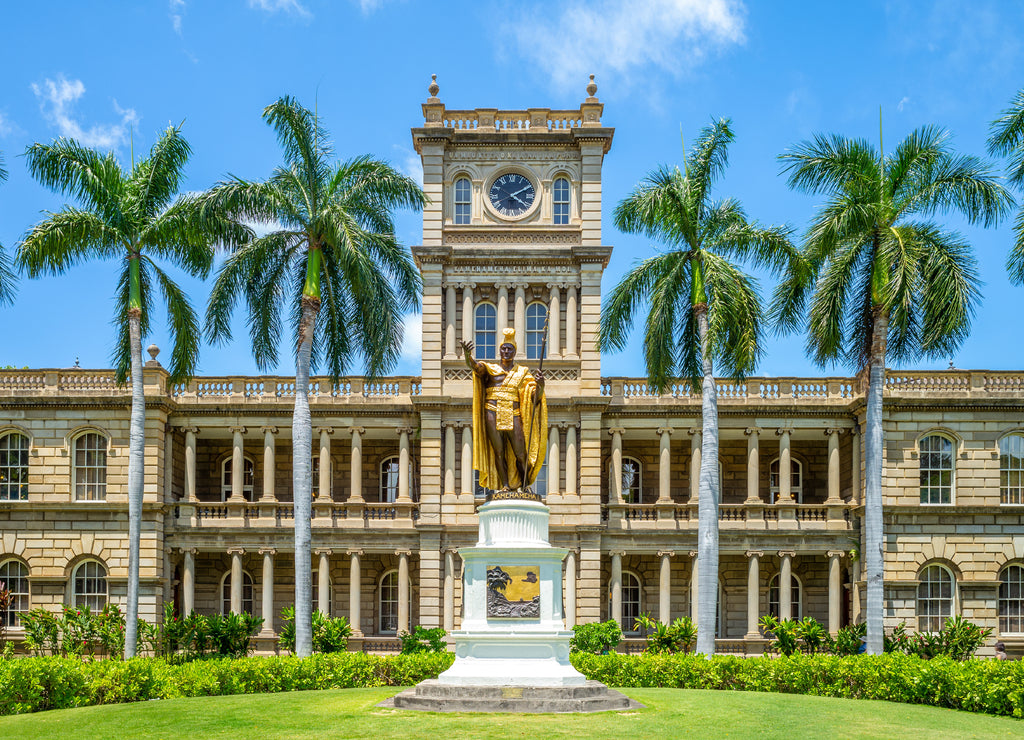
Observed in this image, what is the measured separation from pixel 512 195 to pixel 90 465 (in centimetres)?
1555

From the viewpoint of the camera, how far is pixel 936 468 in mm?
35625

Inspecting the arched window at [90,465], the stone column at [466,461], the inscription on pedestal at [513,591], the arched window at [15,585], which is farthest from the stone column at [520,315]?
the inscription on pedestal at [513,591]

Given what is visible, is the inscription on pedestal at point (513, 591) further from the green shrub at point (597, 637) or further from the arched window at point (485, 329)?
the arched window at point (485, 329)

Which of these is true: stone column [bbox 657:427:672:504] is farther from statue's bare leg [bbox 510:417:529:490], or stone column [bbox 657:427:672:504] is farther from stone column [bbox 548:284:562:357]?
statue's bare leg [bbox 510:417:529:490]

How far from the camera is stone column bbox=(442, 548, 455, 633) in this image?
34.9 meters

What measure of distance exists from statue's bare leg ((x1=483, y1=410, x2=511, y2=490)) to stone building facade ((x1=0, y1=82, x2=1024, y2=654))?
57.3ft

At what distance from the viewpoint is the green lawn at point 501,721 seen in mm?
14555

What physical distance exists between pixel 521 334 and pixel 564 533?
243 inches

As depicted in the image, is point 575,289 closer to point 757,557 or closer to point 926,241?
point 757,557

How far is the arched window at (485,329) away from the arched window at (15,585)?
15.5 m

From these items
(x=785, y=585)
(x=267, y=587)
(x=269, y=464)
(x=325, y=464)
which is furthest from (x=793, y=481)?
(x=267, y=587)

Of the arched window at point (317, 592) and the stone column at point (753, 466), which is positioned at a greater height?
the stone column at point (753, 466)

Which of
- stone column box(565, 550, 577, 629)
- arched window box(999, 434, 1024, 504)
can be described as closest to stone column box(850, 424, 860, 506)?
arched window box(999, 434, 1024, 504)

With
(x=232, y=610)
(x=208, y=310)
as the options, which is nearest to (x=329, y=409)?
(x=232, y=610)
